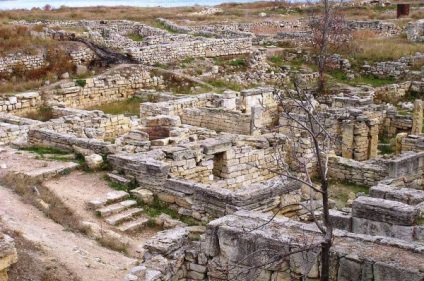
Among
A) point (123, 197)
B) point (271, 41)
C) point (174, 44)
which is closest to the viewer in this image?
point (123, 197)

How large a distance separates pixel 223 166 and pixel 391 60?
19.4 metres

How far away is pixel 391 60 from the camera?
30.3 meters

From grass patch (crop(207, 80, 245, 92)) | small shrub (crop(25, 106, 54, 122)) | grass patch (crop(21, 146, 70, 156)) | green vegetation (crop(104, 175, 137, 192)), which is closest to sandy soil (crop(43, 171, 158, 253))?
→ green vegetation (crop(104, 175, 137, 192))

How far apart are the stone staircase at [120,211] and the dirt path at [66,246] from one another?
3.31ft

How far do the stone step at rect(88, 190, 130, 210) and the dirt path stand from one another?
1084 millimetres

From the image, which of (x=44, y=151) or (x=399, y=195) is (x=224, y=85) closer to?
(x=44, y=151)

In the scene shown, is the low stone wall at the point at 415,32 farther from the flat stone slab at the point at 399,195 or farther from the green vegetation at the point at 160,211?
the flat stone slab at the point at 399,195

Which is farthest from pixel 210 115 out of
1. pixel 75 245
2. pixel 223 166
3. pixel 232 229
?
pixel 232 229

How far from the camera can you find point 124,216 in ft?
36.9

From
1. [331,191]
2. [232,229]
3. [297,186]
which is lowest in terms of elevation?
[331,191]

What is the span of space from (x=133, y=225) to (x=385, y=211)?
491cm

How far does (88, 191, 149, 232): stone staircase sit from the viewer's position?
1106cm

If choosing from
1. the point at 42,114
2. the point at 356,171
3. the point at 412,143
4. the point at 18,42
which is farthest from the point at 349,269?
the point at 18,42

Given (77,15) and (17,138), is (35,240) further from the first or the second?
(77,15)
